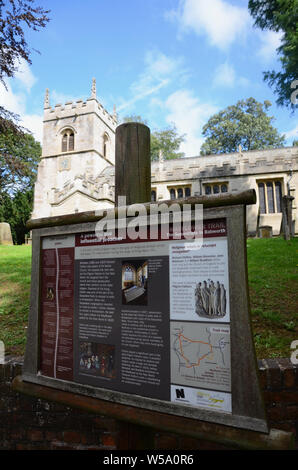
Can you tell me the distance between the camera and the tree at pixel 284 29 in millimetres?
9023

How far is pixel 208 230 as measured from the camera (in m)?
1.52

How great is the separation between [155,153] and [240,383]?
38.8 meters

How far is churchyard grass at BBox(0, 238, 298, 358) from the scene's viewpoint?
3.48m

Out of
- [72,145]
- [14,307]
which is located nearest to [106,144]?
[72,145]

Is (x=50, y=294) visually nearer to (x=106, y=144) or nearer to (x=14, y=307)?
(x=14, y=307)

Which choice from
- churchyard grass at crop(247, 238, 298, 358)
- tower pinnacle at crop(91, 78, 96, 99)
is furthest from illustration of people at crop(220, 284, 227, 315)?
tower pinnacle at crop(91, 78, 96, 99)

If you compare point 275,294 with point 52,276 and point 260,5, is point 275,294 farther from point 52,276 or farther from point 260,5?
point 260,5

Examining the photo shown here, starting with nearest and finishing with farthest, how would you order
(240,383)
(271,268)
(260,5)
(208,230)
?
1. (240,383)
2. (208,230)
3. (271,268)
4. (260,5)

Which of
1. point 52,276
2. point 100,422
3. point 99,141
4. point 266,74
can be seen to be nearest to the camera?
point 52,276

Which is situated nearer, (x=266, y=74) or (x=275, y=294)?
(x=275, y=294)

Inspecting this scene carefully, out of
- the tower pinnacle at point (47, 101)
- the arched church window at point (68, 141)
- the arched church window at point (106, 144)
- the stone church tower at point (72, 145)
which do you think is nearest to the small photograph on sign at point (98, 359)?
the stone church tower at point (72, 145)

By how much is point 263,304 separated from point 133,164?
3.43m

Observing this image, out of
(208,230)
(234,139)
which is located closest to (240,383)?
(208,230)

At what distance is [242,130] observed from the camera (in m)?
35.4
